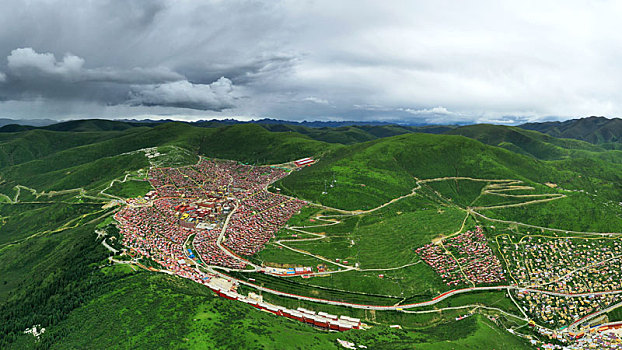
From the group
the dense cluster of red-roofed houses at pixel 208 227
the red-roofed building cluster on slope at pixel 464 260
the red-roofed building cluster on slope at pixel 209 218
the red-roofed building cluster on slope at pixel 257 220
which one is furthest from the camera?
the red-roofed building cluster on slope at pixel 257 220

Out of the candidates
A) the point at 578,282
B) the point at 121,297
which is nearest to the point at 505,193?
the point at 578,282

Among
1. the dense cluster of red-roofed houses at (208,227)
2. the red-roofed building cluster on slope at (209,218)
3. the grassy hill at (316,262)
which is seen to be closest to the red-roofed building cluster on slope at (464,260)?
the grassy hill at (316,262)

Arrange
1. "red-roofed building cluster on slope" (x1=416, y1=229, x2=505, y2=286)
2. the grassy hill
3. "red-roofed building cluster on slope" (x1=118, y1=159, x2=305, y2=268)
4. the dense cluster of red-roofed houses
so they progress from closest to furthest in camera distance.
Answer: the grassy hill → the dense cluster of red-roofed houses → "red-roofed building cluster on slope" (x1=416, y1=229, x2=505, y2=286) → "red-roofed building cluster on slope" (x1=118, y1=159, x2=305, y2=268)

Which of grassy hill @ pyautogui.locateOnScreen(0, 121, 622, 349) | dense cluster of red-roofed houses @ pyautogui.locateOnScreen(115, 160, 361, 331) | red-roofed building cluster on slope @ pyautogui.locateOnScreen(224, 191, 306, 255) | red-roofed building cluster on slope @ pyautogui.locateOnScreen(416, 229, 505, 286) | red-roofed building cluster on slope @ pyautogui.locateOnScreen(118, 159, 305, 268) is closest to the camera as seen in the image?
grassy hill @ pyautogui.locateOnScreen(0, 121, 622, 349)

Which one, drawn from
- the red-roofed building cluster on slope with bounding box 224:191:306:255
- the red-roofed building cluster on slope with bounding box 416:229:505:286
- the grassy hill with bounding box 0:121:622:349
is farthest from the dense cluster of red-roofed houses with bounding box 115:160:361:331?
the red-roofed building cluster on slope with bounding box 416:229:505:286

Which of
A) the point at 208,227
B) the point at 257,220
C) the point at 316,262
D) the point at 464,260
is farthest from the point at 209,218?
the point at 464,260

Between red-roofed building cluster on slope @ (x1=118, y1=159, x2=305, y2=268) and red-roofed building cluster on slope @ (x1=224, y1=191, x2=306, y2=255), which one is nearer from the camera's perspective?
red-roofed building cluster on slope @ (x1=118, y1=159, x2=305, y2=268)

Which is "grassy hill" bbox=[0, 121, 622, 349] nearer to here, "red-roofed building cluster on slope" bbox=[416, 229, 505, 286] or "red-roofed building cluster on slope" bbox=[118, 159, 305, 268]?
"red-roofed building cluster on slope" bbox=[416, 229, 505, 286]

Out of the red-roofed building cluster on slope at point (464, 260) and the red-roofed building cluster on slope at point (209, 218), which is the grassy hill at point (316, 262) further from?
the red-roofed building cluster on slope at point (209, 218)

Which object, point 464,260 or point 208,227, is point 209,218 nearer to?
point 208,227
